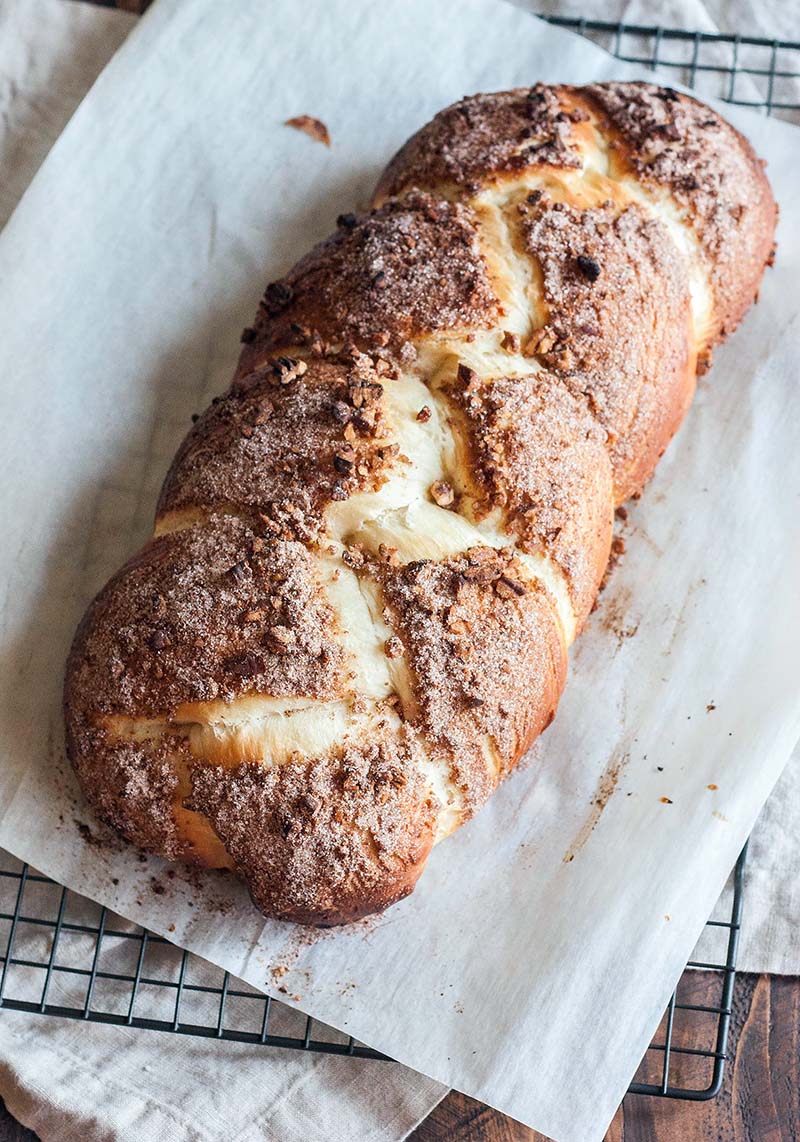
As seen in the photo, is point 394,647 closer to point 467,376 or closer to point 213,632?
point 213,632

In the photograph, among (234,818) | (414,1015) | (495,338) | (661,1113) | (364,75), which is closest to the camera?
Answer: (234,818)

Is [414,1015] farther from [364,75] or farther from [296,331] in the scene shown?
[364,75]

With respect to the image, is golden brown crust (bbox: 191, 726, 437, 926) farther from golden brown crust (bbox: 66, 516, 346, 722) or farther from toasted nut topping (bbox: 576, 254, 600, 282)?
toasted nut topping (bbox: 576, 254, 600, 282)

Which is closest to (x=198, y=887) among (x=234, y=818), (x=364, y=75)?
(x=234, y=818)

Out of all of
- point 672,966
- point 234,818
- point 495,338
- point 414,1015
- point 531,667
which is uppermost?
point 495,338

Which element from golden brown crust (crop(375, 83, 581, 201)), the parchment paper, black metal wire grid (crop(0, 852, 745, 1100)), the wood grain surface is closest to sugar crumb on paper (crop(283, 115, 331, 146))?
the parchment paper

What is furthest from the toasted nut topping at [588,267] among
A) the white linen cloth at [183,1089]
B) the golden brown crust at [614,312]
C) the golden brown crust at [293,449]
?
the white linen cloth at [183,1089]
